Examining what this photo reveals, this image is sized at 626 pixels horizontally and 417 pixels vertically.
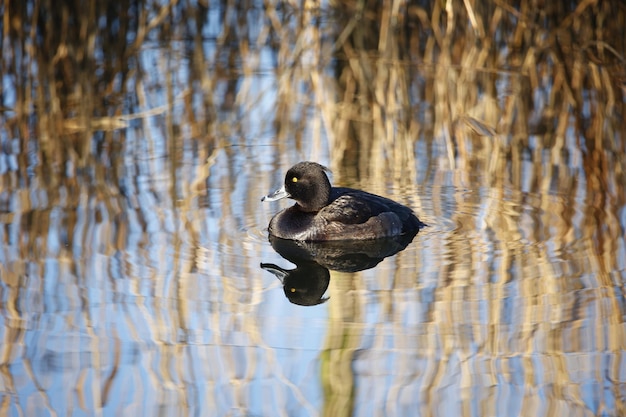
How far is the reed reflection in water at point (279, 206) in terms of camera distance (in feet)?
15.3

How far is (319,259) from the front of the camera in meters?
6.57

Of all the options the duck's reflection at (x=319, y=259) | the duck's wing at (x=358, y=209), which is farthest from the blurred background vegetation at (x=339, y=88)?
the duck's reflection at (x=319, y=259)

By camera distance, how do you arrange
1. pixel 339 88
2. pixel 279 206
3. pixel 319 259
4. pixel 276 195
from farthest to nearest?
1. pixel 339 88
2. pixel 279 206
3. pixel 276 195
4. pixel 319 259

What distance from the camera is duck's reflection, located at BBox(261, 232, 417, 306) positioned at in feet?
19.3

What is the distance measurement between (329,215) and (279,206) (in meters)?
0.87

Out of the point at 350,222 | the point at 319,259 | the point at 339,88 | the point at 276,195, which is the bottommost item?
the point at 319,259

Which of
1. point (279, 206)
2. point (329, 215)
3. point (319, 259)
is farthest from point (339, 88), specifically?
Answer: point (319, 259)

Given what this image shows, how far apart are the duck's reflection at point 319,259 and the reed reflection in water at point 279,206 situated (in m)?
0.07

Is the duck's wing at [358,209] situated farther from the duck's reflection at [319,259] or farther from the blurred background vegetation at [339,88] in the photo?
the blurred background vegetation at [339,88]

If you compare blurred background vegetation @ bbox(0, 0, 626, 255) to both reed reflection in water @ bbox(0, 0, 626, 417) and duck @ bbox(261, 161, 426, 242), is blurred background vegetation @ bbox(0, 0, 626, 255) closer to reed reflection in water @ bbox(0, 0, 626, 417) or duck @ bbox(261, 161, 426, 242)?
reed reflection in water @ bbox(0, 0, 626, 417)

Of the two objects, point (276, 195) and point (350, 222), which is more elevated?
point (276, 195)

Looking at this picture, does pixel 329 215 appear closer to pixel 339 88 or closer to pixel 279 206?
pixel 279 206

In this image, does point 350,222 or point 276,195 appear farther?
point 276,195

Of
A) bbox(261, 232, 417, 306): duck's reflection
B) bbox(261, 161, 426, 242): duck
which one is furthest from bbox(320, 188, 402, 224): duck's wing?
bbox(261, 232, 417, 306): duck's reflection
